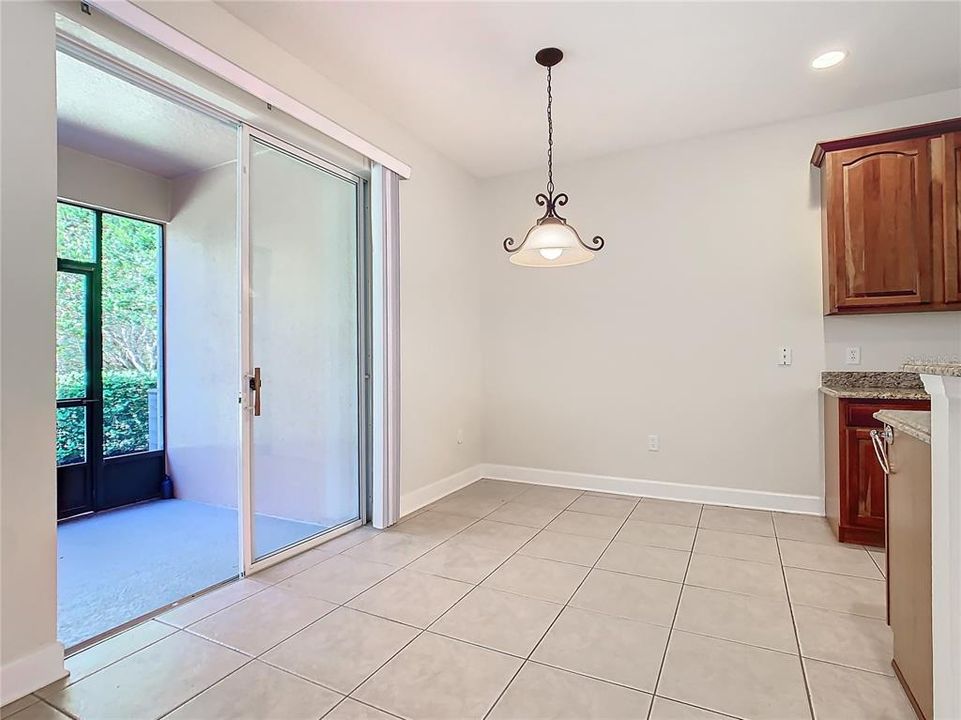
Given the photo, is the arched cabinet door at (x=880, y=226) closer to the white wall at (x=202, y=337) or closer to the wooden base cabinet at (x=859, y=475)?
the wooden base cabinet at (x=859, y=475)

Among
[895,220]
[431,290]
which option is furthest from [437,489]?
[895,220]

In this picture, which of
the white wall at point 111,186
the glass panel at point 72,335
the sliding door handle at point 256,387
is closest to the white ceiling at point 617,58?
the sliding door handle at point 256,387

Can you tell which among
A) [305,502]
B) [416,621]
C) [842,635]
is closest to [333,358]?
[305,502]

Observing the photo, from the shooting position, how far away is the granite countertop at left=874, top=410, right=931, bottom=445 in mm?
1391

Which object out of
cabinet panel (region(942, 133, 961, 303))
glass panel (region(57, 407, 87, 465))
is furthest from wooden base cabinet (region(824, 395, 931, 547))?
glass panel (region(57, 407, 87, 465))

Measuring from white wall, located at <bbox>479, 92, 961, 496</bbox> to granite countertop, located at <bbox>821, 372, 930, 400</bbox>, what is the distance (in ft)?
0.30

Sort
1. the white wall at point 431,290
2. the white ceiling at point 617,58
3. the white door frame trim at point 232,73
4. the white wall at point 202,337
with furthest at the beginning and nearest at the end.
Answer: the white wall at point 202,337 < the white wall at point 431,290 < the white ceiling at point 617,58 < the white door frame trim at point 232,73

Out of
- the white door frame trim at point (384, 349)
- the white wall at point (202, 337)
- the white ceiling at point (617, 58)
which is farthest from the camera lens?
the white wall at point (202, 337)

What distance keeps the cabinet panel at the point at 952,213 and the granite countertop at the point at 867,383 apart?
0.58 meters

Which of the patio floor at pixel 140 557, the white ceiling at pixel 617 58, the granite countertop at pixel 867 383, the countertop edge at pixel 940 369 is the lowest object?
the patio floor at pixel 140 557

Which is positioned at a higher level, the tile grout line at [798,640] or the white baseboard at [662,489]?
the white baseboard at [662,489]

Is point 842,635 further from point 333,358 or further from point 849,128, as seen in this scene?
point 849,128

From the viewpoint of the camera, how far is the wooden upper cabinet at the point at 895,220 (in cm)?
296

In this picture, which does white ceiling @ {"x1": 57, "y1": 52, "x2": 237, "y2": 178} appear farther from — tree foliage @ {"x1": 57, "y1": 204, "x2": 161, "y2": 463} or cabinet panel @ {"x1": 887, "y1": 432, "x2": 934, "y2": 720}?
cabinet panel @ {"x1": 887, "y1": 432, "x2": 934, "y2": 720}
